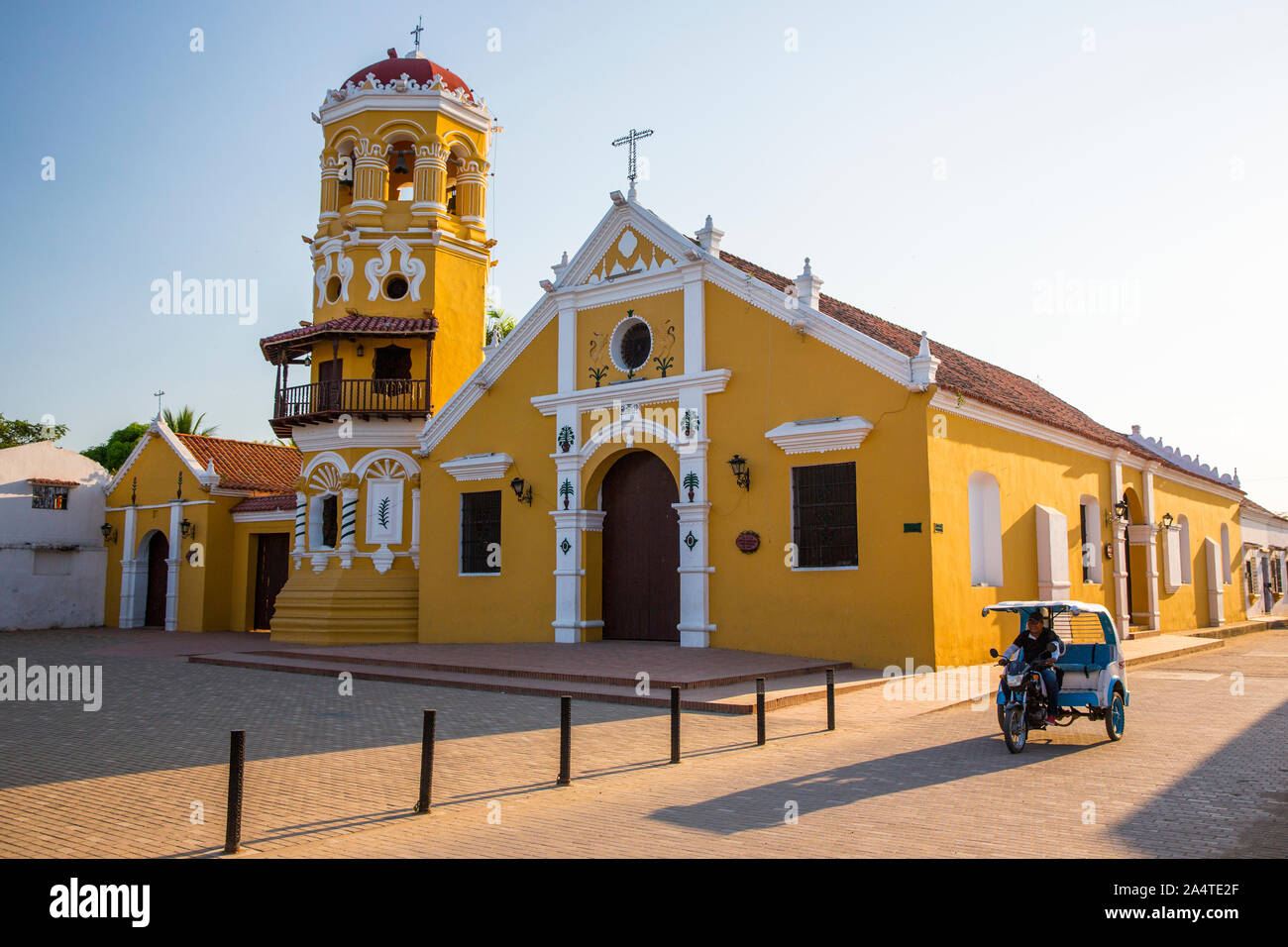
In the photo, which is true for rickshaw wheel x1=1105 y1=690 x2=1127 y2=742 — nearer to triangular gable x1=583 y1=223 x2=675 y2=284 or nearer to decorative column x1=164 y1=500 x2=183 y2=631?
triangular gable x1=583 y1=223 x2=675 y2=284

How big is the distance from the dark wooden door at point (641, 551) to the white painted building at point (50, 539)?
2220 centimetres

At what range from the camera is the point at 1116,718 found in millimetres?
10328

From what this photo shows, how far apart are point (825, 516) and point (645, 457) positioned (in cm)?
428

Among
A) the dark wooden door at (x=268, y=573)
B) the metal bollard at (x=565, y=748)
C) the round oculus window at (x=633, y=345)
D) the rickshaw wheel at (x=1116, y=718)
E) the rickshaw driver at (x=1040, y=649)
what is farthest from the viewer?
the dark wooden door at (x=268, y=573)

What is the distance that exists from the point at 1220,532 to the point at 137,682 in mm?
31904

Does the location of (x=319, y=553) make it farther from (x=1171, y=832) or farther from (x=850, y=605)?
(x=1171, y=832)

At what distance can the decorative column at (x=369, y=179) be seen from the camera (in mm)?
25227

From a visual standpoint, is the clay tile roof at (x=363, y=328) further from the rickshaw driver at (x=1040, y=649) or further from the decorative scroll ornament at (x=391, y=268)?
the rickshaw driver at (x=1040, y=649)

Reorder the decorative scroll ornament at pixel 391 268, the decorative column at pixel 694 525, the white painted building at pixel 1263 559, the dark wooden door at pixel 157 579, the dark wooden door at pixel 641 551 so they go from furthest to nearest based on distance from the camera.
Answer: the white painted building at pixel 1263 559 < the dark wooden door at pixel 157 579 < the decorative scroll ornament at pixel 391 268 < the dark wooden door at pixel 641 551 < the decorative column at pixel 694 525

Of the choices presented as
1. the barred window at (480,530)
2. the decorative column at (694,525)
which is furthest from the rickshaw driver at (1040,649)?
the barred window at (480,530)

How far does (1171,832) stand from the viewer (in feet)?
21.6
